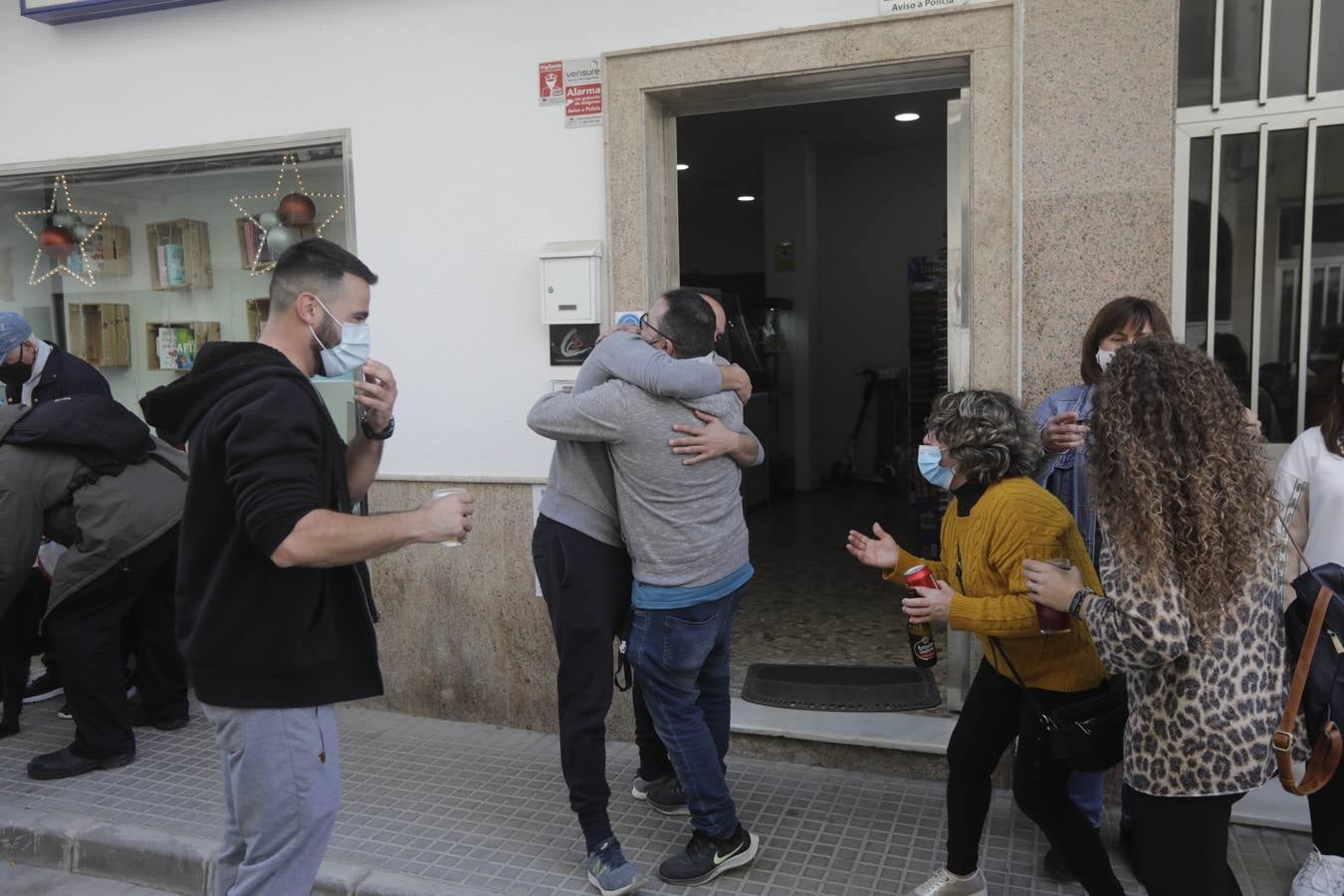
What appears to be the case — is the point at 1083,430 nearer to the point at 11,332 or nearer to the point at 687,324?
the point at 687,324

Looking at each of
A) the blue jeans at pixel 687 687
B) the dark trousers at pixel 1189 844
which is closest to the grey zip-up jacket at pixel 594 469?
the blue jeans at pixel 687 687

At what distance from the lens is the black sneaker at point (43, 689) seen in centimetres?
563

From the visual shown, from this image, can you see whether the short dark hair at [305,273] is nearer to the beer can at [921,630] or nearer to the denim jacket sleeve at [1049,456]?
the beer can at [921,630]

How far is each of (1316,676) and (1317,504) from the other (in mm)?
1072

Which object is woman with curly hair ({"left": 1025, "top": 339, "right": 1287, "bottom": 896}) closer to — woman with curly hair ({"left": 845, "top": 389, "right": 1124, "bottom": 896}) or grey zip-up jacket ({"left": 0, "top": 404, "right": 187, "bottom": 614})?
woman with curly hair ({"left": 845, "top": 389, "right": 1124, "bottom": 896})

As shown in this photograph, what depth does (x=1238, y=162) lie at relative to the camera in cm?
384

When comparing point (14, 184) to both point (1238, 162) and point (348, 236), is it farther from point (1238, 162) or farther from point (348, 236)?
point (1238, 162)

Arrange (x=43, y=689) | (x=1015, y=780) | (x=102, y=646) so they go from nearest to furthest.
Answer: (x=1015, y=780)
(x=102, y=646)
(x=43, y=689)

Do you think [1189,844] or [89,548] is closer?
[1189,844]

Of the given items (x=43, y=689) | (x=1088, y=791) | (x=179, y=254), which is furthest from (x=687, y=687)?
(x=179, y=254)

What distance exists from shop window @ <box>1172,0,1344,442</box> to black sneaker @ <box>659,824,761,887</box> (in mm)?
2446

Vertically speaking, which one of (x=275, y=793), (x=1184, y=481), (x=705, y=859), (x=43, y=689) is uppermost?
(x=1184, y=481)

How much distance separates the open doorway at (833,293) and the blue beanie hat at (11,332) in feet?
18.2

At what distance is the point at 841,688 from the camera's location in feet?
16.0
